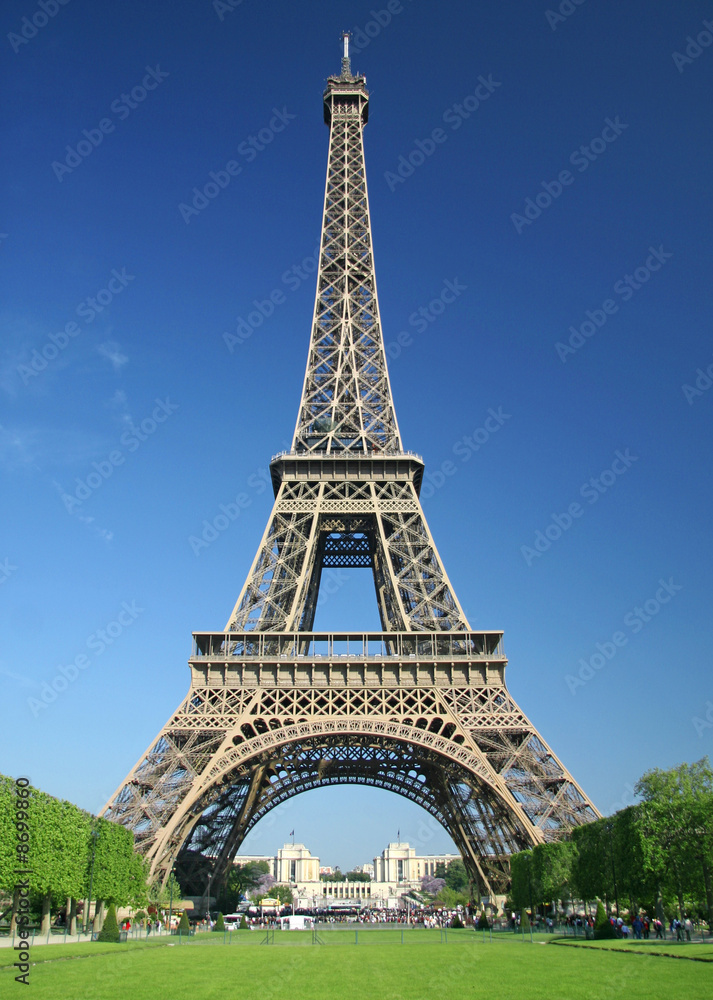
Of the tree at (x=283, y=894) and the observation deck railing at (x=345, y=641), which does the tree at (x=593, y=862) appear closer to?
the observation deck railing at (x=345, y=641)

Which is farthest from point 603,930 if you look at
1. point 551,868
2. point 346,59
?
point 346,59

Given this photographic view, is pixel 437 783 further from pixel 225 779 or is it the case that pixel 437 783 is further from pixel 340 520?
pixel 340 520

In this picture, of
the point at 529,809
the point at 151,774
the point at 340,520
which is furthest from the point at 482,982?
the point at 340,520

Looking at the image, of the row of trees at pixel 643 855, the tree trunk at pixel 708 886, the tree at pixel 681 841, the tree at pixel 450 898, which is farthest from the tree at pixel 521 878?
A: the tree at pixel 450 898

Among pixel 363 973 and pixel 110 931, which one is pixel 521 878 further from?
pixel 363 973

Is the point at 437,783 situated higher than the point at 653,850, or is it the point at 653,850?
the point at 437,783

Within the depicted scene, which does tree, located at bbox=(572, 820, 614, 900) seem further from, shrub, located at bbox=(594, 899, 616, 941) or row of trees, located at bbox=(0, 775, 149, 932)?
row of trees, located at bbox=(0, 775, 149, 932)

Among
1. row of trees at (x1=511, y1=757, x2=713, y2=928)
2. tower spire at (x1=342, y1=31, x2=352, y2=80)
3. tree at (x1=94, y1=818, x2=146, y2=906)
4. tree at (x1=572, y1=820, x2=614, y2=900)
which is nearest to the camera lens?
row of trees at (x1=511, y1=757, x2=713, y2=928)

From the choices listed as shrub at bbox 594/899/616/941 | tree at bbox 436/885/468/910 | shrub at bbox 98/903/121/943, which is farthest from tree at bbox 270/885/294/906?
shrub at bbox 594/899/616/941
